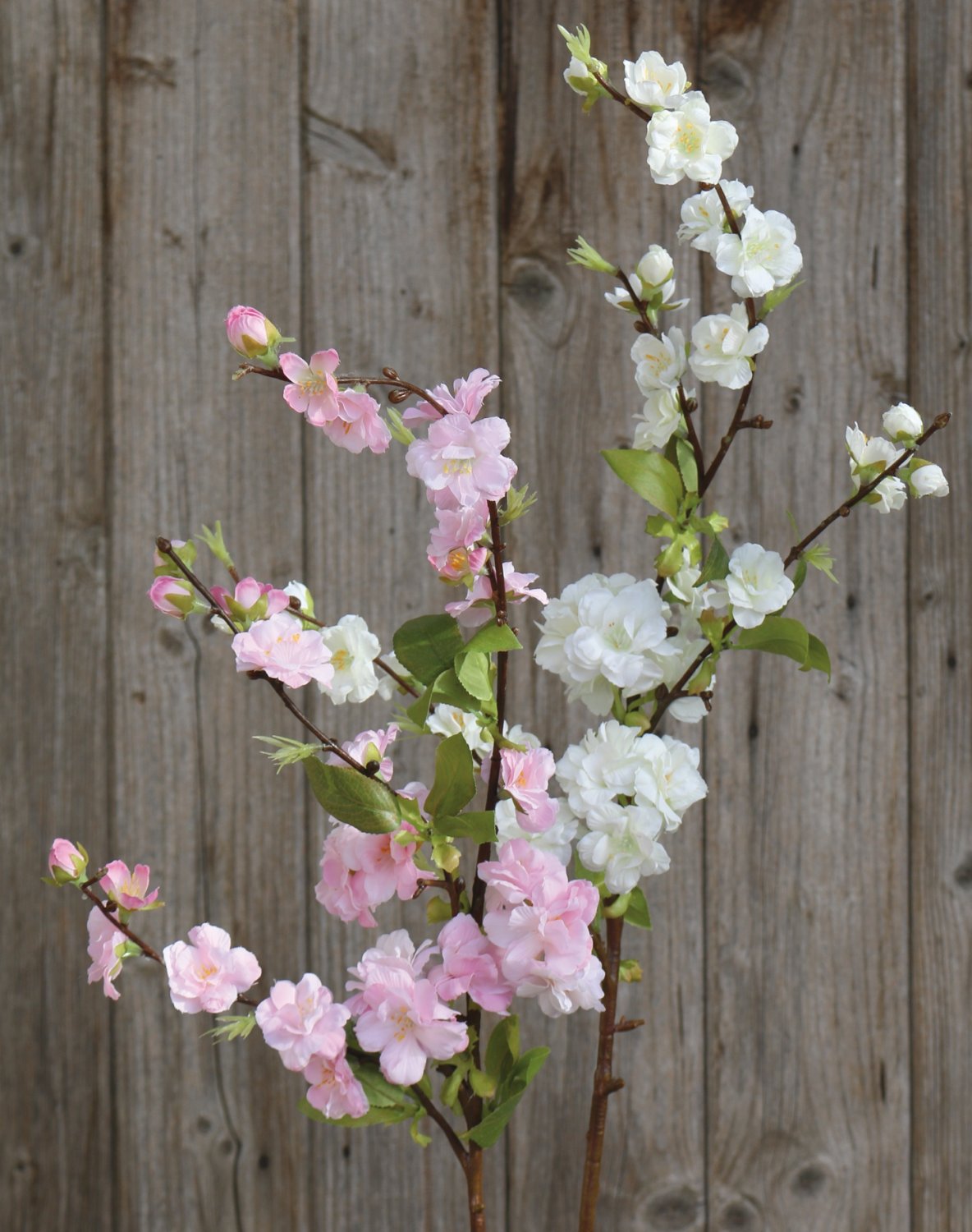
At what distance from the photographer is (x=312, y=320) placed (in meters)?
1.03

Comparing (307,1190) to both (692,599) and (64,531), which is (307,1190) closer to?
(64,531)

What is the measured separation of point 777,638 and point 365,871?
0.23 meters

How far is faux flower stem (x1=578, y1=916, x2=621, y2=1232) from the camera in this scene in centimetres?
59

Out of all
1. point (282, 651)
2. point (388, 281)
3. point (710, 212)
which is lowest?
point (282, 651)

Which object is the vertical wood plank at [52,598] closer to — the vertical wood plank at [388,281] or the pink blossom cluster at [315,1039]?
the vertical wood plank at [388,281]

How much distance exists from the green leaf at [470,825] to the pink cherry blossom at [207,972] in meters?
0.10

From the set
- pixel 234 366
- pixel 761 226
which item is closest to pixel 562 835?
pixel 761 226

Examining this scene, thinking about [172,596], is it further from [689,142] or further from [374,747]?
[689,142]

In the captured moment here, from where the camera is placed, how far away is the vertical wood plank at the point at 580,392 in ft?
3.35

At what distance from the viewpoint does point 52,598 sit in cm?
104

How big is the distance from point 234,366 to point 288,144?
20cm

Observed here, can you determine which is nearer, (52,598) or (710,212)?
(710,212)

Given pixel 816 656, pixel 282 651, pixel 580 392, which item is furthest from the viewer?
pixel 580 392

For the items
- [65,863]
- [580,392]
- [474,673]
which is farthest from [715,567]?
[580,392]
